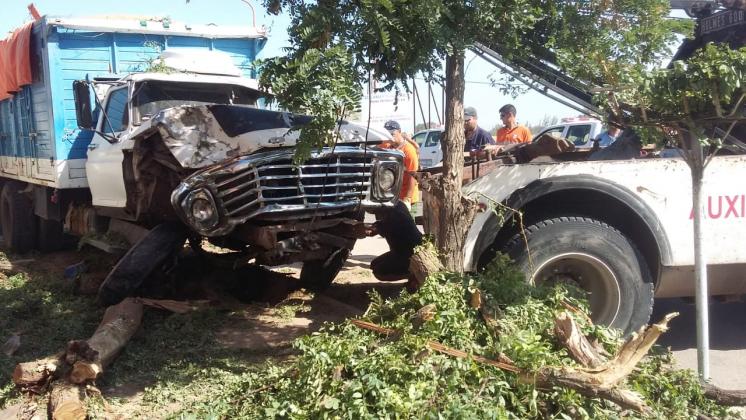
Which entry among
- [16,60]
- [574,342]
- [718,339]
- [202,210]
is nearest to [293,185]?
[202,210]

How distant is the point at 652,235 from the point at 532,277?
35.8 inches

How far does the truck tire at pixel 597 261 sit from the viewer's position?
14.6ft

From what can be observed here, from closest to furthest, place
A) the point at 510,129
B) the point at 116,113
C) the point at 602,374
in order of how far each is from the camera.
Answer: the point at 602,374, the point at 116,113, the point at 510,129

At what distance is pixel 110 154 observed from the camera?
6492 mm

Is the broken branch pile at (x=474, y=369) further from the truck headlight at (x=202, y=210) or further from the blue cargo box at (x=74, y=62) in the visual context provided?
the blue cargo box at (x=74, y=62)

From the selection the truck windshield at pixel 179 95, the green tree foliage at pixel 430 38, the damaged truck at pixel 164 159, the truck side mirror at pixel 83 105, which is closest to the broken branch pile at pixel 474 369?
the green tree foliage at pixel 430 38

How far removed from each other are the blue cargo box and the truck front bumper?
2.44 meters

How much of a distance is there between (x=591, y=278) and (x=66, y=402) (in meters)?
3.46

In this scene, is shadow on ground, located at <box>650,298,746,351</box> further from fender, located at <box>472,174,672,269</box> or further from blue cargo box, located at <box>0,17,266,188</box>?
blue cargo box, located at <box>0,17,266,188</box>

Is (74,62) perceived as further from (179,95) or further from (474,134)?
(474,134)

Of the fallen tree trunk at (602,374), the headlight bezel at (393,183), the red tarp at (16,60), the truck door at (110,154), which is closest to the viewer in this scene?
the fallen tree trunk at (602,374)

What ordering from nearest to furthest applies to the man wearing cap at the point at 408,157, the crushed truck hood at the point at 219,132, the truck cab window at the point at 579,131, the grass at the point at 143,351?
the grass at the point at 143,351 < the crushed truck hood at the point at 219,132 < the man wearing cap at the point at 408,157 < the truck cab window at the point at 579,131

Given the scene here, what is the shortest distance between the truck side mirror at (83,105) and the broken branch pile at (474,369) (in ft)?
13.0

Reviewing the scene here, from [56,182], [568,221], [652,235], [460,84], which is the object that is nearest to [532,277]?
[568,221]
